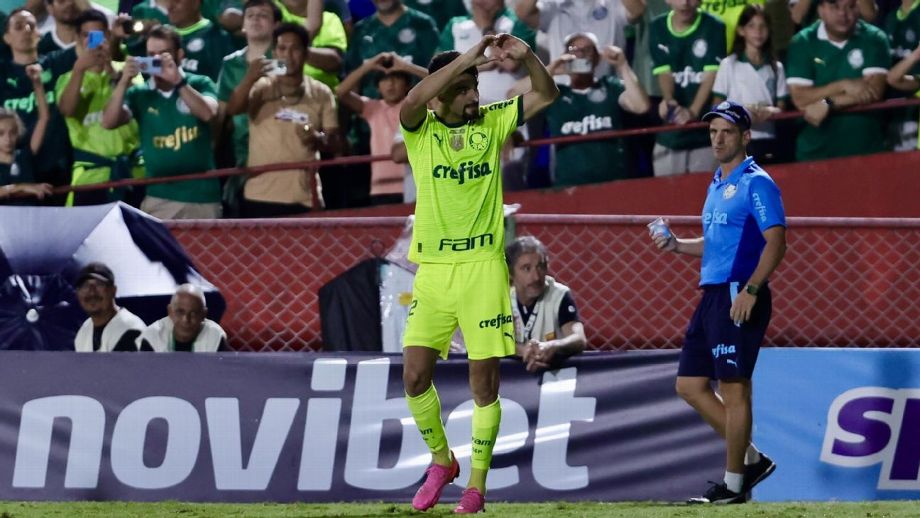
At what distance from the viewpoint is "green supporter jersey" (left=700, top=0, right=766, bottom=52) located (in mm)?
10188

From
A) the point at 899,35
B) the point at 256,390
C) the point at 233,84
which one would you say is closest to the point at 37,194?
the point at 233,84

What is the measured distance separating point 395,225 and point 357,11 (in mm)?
3777

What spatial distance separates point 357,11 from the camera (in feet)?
36.5

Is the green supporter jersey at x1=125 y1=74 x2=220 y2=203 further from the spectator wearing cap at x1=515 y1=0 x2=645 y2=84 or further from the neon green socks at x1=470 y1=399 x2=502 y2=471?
the neon green socks at x1=470 y1=399 x2=502 y2=471

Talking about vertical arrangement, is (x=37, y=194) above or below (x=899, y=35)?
below

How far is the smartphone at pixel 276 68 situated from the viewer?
992 cm

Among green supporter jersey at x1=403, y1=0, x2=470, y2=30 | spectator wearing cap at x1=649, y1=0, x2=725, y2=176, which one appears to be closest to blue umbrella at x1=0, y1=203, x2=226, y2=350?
green supporter jersey at x1=403, y1=0, x2=470, y2=30

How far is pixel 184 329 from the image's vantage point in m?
7.74

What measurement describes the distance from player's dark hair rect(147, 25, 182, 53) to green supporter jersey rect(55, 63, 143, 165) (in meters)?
0.51

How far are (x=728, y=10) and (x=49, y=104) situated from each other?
498cm

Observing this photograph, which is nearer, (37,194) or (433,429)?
(433,429)

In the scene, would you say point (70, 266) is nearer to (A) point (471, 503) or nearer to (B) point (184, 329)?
(B) point (184, 329)

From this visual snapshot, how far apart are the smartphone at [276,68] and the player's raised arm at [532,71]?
4.03 m

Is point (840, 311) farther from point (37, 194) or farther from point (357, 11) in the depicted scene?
point (37, 194)
